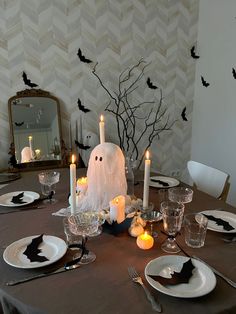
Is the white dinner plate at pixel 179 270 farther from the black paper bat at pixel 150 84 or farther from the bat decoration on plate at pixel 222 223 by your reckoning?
the black paper bat at pixel 150 84

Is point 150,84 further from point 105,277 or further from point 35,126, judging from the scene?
point 105,277

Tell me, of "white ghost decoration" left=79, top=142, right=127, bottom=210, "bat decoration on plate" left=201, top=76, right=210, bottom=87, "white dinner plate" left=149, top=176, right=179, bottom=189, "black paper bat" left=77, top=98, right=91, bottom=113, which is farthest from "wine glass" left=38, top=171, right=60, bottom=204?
"bat decoration on plate" left=201, top=76, right=210, bottom=87

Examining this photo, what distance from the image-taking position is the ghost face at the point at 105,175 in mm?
1393

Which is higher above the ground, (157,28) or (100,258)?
(157,28)

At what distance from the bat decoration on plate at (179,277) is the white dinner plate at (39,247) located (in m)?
0.35

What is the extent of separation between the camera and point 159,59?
10.1 ft

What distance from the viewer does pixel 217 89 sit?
2.94 m

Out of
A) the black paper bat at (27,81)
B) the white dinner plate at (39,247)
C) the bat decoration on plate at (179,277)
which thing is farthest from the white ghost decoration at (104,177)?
the black paper bat at (27,81)

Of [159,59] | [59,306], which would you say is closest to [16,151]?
[159,59]

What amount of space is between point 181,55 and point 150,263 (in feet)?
8.34

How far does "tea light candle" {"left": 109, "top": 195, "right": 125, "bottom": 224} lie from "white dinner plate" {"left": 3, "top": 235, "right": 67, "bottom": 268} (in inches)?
8.8

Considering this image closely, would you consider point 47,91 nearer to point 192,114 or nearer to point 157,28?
point 157,28

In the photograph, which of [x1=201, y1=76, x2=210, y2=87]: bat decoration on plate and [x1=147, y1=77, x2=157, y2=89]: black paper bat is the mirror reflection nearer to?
[x1=147, y1=77, x2=157, y2=89]: black paper bat

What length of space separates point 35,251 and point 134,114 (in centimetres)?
214
